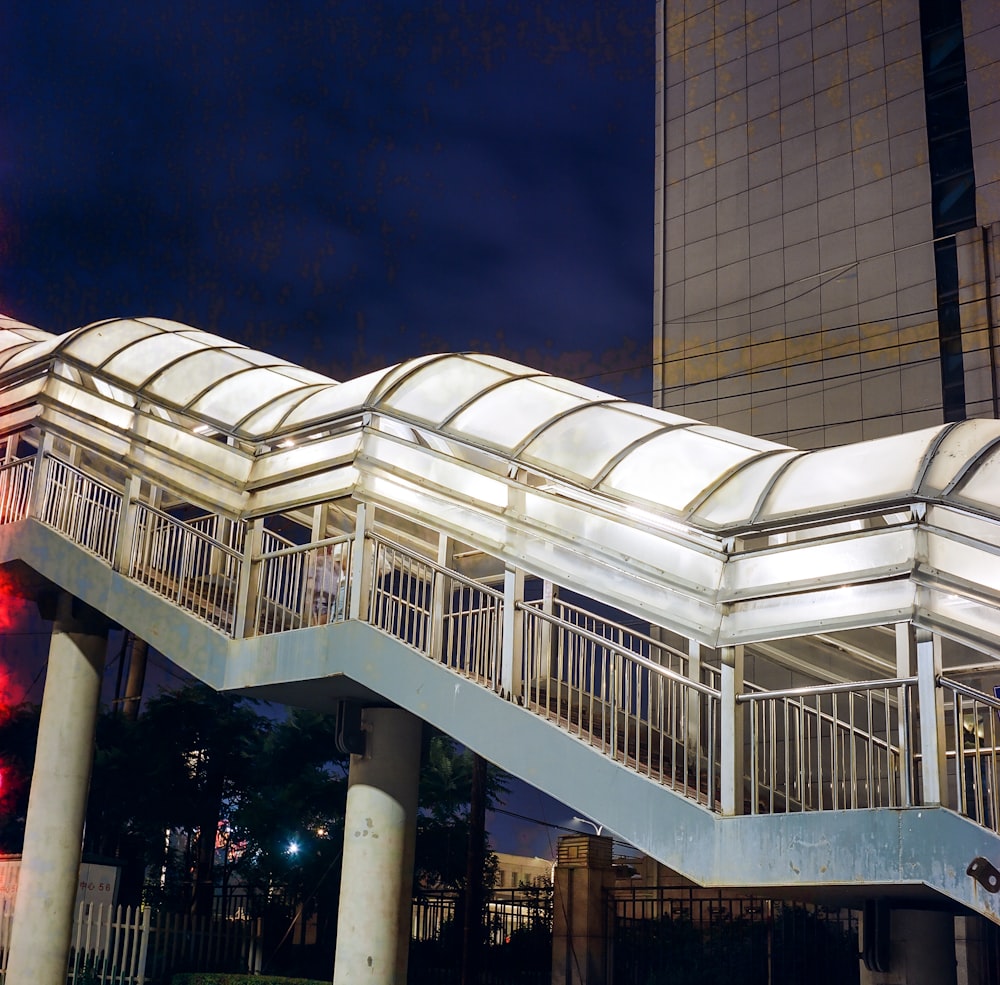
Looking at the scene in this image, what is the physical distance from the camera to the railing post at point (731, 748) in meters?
9.55

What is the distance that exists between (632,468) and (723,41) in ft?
97.0

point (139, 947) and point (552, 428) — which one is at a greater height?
point (552, 428)

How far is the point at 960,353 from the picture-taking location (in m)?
29.9

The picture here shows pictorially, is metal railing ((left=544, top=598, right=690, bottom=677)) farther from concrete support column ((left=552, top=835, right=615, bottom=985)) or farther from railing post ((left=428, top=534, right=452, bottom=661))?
concrete support column ((left=552, top=835, right=615, bottom=985))

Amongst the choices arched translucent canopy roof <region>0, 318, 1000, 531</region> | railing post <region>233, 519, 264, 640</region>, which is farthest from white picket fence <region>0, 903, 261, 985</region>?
arched translucent canopy roof <region>0, 318, 1000, 531</region>

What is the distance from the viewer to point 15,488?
16906 mm

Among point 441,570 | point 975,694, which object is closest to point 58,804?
point 441,570

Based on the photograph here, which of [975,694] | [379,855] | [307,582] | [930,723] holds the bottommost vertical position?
[379,855]

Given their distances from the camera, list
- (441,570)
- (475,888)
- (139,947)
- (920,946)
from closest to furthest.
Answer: (441,570) → (920,946) → (139,947) → (475,888)

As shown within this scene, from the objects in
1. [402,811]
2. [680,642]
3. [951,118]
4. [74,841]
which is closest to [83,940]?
[74,841]

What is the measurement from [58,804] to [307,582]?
18.7 feet

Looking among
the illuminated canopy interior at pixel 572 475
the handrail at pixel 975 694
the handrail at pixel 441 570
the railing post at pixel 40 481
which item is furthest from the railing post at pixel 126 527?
the handrail at pixel 975 694

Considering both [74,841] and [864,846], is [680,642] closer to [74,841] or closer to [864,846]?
[74,841]

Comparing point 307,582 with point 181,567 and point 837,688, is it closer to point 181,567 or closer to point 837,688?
point 181,567
